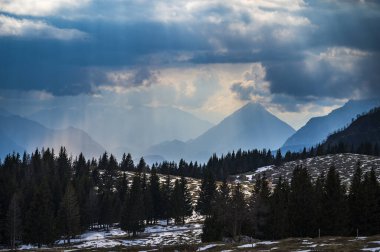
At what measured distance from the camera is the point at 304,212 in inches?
3661

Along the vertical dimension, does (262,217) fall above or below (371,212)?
below

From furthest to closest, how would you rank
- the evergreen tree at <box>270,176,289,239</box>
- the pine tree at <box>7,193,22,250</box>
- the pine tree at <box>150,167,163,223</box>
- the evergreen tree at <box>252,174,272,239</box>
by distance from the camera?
the pine tree at <box>150,167,163,223</box>, the pine tree at <box>7,193,22,250</box>, the evergreen tree at <box>252,174,272,239</box>, the evergreen tree at <box>270,176,289,239</box>

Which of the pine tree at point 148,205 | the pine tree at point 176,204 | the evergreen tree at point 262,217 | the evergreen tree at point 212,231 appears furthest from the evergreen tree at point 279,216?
the pine tree at point 148,205

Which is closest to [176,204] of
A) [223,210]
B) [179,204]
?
[179,204]

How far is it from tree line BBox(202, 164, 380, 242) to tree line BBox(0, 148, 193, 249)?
138 feet

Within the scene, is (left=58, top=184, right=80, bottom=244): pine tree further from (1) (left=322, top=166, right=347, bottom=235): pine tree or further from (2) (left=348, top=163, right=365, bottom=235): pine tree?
Answer: (2) (left=348, top=163, right=365, bottom=235): pine tree

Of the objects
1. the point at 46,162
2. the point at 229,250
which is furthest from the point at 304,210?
the point at 46,162

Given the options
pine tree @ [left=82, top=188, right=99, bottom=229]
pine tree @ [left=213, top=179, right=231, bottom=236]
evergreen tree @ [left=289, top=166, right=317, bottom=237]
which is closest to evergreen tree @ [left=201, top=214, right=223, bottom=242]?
pine tree @ [left=213, top=179, right=231, bottom=236]

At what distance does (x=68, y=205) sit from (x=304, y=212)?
204ft

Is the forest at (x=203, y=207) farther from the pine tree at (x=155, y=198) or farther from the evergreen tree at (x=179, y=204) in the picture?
the pine tree at (x=155, y=198)

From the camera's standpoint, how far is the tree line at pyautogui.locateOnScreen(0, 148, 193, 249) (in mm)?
117406

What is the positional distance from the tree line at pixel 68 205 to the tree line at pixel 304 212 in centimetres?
4209

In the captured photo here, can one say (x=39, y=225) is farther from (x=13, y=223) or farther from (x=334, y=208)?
(x=334, y=208)

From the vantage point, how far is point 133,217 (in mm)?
131875
